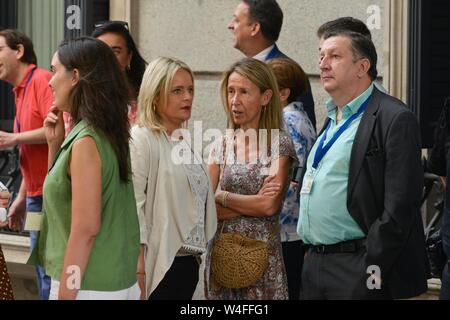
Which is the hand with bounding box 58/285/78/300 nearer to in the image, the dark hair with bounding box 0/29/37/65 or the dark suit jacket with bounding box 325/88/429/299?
the dark suit jacket with bounding box 325/88/429/299

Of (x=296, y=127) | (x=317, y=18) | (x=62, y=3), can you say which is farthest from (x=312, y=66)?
(x=62, y=3)

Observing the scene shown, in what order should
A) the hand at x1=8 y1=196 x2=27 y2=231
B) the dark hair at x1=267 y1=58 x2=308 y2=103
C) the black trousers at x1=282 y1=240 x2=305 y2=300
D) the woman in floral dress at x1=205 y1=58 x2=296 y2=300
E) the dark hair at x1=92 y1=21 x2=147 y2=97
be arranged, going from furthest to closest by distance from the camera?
the hand at x1=8 y1=196 x2=27 y2=231 < the dark hair at x1=92 y1=21 x2=147 y2=97 < the dark hair at x1=267 y1=58 x2=308 y2=103 < the black trousers at x1=282 y1=240 x2=305 y2=300 < the woman in floral dress at x1=205 y1=58 x2=296 y2=300

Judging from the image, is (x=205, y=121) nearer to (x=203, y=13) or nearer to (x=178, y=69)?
(x=203, y=13)

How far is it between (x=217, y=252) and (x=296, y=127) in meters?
0.93

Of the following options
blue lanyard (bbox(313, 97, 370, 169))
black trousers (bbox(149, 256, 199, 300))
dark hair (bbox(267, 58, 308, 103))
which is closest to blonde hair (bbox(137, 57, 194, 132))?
black trousers (bbox(149, 256, 199, 300))

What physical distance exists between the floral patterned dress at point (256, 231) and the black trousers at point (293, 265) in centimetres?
29

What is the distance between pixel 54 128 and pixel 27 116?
2.07 m

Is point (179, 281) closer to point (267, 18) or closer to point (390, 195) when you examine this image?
point (390, 195)

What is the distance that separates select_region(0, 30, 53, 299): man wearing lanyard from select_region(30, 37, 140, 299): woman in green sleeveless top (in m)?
2.74

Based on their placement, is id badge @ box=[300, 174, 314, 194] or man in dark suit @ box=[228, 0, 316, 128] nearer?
id badge @ box=[300, 174, 314, 194]

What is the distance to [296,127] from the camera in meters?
6.75

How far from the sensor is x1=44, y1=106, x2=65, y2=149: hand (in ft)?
20.8

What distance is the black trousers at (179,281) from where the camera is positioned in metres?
5.73
